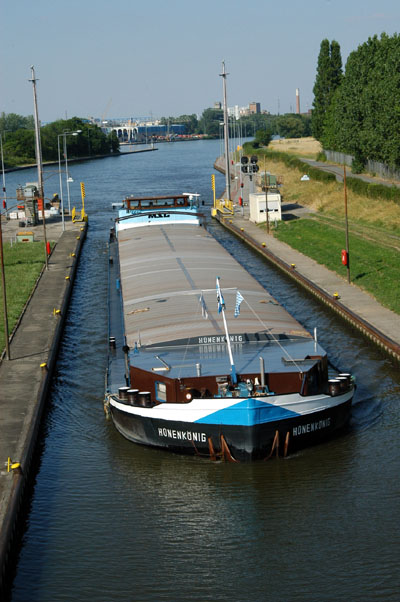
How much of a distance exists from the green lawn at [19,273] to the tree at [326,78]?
6467 cm

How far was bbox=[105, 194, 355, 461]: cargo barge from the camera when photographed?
23.5 m

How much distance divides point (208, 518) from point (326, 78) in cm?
10292

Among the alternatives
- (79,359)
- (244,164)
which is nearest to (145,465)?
(79,359)

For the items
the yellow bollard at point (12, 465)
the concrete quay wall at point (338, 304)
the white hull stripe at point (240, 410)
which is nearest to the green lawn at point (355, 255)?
the concrete quay wall at point (338, 304)

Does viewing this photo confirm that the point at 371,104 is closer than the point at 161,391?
No

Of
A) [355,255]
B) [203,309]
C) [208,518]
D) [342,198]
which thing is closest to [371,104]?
[342,198]

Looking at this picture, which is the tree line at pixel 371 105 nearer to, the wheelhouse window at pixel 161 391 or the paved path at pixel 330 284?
the paved path at pixel 330 284

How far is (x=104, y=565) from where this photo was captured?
19734mm

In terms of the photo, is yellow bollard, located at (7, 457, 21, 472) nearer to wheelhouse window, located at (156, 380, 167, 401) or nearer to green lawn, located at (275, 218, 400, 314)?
wheelhouse window, located at (156, 380, 167, 401)

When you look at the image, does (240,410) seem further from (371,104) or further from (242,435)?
(371,104)

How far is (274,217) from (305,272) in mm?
21648

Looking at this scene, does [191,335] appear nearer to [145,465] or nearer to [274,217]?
[145,465]

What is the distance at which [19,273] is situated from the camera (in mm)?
51844

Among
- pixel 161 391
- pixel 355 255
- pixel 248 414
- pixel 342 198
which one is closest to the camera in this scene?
pixel 248 414
